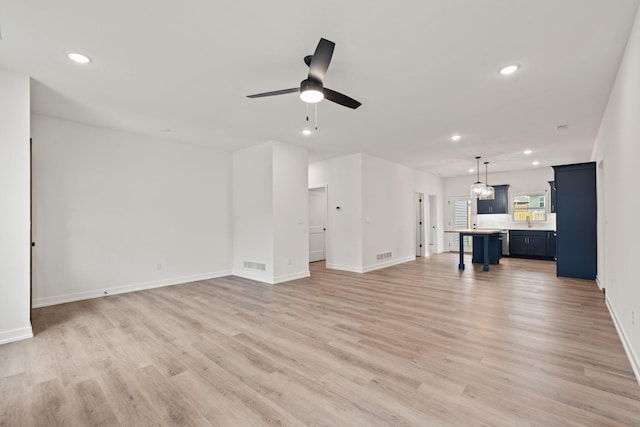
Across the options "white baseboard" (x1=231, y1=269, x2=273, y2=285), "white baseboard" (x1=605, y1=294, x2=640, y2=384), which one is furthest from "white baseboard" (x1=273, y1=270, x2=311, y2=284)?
"white baseboard" (x1=605, y1=294, x2=640, y2=384)

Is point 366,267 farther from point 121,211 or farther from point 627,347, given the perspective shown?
point 121,211

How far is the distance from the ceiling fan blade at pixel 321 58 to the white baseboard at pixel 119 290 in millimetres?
4803

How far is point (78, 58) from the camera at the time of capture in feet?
9.34

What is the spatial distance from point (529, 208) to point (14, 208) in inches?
454

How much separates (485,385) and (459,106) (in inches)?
131

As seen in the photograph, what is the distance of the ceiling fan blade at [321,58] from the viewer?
2193 mm

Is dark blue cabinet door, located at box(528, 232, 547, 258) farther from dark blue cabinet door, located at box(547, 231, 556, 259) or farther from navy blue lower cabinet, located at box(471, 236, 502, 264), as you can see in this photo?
navy blue lower cabinet, located at box(471, 236, 502, 264)

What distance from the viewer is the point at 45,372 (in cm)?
248

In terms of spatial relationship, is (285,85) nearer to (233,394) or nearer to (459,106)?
(459,106)

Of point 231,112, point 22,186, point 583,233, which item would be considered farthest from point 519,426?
point 583,233

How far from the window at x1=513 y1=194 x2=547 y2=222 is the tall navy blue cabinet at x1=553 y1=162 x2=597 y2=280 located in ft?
12.7

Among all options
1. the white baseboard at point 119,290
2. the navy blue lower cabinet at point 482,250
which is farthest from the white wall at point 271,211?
the navy blue lower cabinet at point 482,250

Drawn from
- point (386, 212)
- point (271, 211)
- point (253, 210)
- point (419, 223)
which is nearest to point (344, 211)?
point (386, 212)

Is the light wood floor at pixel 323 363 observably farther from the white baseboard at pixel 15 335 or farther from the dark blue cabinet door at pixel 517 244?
the dark blue cabinet door at pixel 517 244
